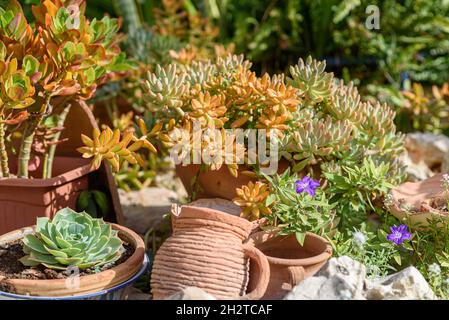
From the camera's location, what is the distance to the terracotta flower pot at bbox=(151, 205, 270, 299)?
2520 millimetres

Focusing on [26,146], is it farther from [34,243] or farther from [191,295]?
[191,295]

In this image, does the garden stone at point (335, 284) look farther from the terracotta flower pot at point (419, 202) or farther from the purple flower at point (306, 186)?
the terracotta flower pot at point (419, 202)

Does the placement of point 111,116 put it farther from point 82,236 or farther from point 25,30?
point 82,236

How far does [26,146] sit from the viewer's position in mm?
3236

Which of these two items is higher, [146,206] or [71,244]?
[71,244]

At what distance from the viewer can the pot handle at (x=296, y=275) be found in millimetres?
2549

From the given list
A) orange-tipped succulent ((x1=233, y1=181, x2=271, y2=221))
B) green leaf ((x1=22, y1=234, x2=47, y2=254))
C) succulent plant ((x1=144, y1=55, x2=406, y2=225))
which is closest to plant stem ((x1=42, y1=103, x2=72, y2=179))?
succulent plant ((x1=144, y1=55, x2=406, y2=225))

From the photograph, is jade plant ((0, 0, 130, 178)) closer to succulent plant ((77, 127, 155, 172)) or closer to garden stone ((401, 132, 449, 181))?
succulent plant ((77, 127, 155, 172))

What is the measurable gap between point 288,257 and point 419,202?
654mm

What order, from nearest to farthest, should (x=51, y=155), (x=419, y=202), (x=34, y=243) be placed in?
(x=34, y=243) → (x=419, y=202) → (x=51, y=155)

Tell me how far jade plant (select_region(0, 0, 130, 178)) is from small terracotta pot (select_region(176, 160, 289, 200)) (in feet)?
2.11

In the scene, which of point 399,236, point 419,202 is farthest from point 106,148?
point 419,202
